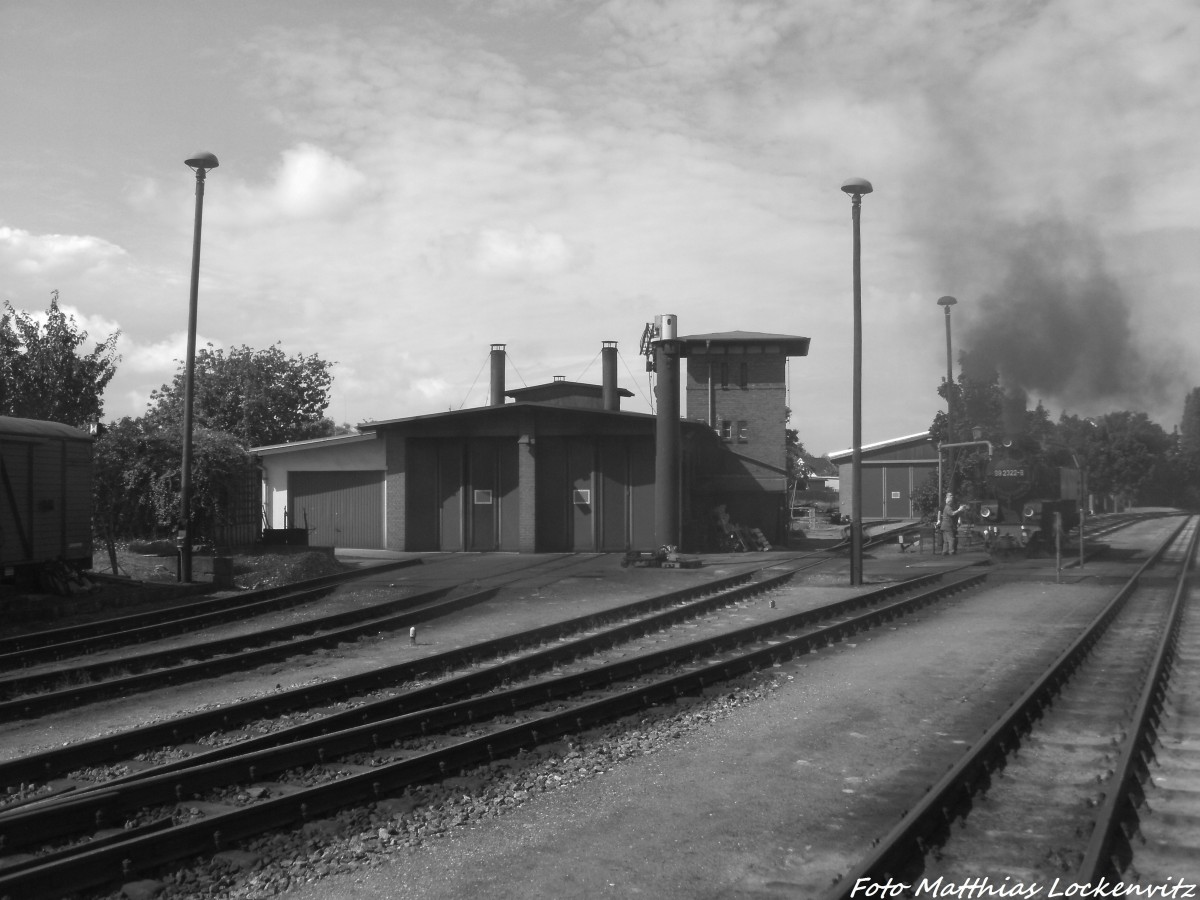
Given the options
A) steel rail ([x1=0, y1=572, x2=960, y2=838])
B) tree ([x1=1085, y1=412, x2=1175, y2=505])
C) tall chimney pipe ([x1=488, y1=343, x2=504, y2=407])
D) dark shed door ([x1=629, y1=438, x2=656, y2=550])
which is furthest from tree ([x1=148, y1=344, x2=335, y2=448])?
tree ([x1=1085, y1=412, x2=1175, y2=505])

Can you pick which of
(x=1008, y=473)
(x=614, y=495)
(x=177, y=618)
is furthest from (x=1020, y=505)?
(x=177, y=618)

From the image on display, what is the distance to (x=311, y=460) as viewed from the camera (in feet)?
103

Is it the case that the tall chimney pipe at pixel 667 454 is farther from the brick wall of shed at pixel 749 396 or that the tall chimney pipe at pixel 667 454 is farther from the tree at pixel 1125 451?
the tree at pixel 1125 451

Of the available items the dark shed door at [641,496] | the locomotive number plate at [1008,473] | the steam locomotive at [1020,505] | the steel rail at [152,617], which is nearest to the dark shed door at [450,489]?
the dark shed door at [641,496]

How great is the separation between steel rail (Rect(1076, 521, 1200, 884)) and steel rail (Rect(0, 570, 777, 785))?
257 inches

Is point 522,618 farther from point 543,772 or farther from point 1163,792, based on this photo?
point 1163,792

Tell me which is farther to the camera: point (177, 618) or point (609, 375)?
point (609, 375)

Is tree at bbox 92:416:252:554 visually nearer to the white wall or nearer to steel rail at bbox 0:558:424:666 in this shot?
the white wall

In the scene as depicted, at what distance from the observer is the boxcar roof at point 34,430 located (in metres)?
18.1

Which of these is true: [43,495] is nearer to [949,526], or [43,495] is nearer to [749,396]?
[949,526]

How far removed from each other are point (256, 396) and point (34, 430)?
34.2 metres

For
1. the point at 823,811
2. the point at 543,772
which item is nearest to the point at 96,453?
the point at 543,772

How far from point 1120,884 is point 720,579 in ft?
52.3

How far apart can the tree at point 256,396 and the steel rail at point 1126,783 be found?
45.7m
